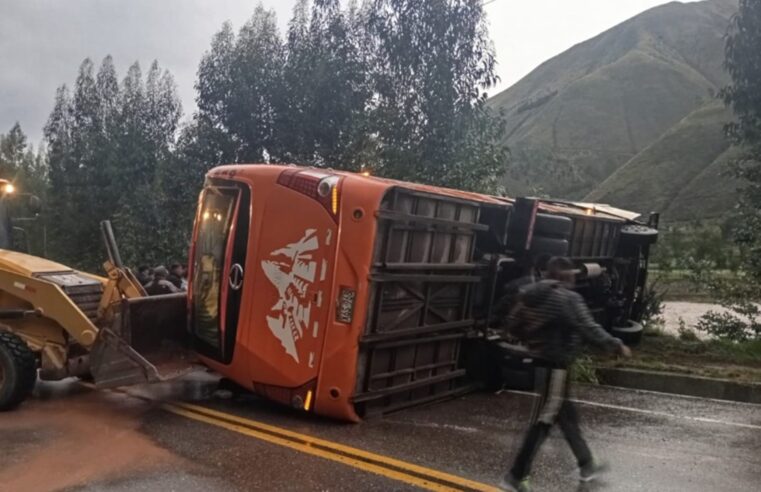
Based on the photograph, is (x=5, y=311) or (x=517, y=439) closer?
(x=517, y=439)

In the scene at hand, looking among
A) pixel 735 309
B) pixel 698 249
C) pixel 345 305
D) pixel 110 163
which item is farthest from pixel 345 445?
pixel 110 163

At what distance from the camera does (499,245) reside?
283 inches

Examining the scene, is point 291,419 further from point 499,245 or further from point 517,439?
point 499,245

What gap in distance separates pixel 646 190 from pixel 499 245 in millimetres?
76473

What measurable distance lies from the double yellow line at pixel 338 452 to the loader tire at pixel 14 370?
4.68ft

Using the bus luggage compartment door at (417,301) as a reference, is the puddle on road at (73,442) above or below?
below

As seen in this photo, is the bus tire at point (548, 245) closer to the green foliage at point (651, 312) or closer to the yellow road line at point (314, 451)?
the yellow road line at point (314, 451)

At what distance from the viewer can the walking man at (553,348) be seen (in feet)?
14.0

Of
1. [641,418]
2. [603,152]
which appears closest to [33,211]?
[641,418]

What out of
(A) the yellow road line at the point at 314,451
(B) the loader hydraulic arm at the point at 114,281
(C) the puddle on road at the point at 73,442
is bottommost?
(C) the puddle on road at the point at 73,442

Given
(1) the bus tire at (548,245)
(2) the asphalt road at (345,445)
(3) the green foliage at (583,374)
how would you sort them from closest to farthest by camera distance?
(2) the asphalt road at (345,445) < (1) the bus tire at (548,245) < (3) the green foliage at (583,374)

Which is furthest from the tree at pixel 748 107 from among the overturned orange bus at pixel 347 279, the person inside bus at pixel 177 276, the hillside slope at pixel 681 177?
the hillside slope at pixel 681 177

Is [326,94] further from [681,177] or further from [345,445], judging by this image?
[681,177]

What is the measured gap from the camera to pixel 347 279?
568 cm
